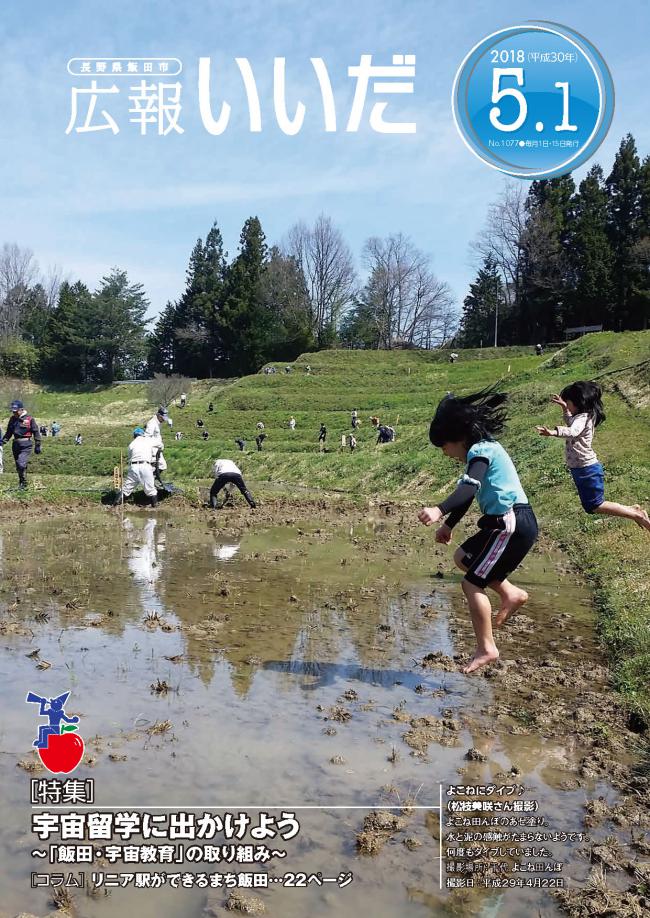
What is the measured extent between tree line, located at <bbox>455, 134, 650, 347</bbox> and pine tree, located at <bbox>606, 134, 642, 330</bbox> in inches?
3.3

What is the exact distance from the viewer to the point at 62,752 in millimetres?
4078

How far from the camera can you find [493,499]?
18.0ft

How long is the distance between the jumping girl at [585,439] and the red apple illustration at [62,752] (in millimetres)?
5235

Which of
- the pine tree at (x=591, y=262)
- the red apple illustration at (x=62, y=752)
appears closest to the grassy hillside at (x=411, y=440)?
the red apple illustration at (x=62, y=752)

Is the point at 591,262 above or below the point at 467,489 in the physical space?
above

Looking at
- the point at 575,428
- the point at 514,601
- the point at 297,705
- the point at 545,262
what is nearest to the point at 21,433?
the point at 575,428

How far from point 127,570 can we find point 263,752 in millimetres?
5747

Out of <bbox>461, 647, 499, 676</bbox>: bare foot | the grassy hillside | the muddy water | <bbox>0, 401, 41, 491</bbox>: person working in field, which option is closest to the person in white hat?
the grassy hillside

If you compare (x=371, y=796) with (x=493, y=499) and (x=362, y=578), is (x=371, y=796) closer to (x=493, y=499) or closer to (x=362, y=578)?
(x=493, y=499)

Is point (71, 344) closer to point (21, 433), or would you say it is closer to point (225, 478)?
point (21, 433)

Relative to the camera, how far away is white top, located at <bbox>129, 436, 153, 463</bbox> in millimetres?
16281

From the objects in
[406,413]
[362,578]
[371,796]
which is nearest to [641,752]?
[371,796]

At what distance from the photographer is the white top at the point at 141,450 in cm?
1628

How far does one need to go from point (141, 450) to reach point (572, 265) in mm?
60306
